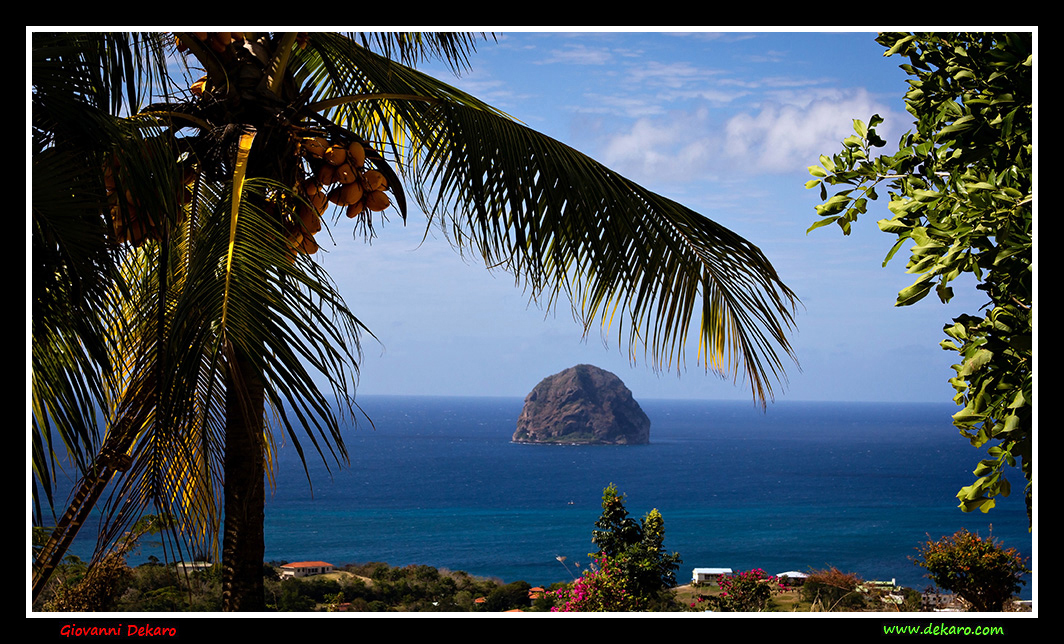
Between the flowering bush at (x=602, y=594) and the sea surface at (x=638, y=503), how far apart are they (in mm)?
26743

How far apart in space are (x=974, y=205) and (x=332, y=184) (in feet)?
7.71

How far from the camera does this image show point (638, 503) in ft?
220

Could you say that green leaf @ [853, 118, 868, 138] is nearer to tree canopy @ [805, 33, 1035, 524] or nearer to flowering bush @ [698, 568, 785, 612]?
tree canopy @ [805, 33, 1035, 524]

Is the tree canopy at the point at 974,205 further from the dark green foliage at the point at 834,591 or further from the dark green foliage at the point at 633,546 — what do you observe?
the dark green foliage at the point at 633,546

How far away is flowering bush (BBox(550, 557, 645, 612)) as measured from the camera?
10.3 m

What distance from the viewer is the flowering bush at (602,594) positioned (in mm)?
10305

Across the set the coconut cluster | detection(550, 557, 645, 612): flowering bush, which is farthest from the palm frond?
detection(550, 557, 645, 612): flowering bush

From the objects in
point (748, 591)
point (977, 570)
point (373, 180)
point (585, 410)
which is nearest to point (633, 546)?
point (748, 591)

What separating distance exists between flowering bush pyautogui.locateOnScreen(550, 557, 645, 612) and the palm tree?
768 cm

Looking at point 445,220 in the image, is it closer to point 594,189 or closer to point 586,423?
point 594,189

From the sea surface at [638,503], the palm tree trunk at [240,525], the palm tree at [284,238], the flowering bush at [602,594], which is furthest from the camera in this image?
the sea surface at [638,503]

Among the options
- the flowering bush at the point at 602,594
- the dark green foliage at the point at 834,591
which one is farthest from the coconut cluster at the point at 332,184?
the flowering bush at the point at 602,594
